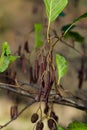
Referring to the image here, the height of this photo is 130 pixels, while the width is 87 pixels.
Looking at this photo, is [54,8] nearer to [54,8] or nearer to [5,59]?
[54,8]

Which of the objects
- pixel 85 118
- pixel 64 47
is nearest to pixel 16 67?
pixel 64 47

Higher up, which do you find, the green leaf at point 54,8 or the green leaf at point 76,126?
the green leaf at point 54,8

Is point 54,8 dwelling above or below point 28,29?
below

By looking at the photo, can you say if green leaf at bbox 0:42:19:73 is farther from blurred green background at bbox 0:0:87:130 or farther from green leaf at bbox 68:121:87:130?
blurred green background at bbox 0:0:87:130

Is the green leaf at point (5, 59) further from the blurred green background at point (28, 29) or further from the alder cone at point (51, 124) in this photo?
the blurred green background at point (28, 29)

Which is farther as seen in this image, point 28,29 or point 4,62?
point 28,29

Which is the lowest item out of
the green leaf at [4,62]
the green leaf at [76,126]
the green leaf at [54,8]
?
the green leaf at [76,126]

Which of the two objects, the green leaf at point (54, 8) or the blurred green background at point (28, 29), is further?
the blurred green background at point (28, 29)

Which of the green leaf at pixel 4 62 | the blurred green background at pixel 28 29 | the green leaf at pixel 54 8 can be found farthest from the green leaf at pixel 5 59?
the blurred green background at pixel 28 29

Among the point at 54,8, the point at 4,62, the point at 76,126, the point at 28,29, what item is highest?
the point at 28,29

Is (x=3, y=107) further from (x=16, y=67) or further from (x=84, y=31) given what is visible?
(x=84, y=31)

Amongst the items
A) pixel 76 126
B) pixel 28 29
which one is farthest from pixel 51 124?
pixel 28 29

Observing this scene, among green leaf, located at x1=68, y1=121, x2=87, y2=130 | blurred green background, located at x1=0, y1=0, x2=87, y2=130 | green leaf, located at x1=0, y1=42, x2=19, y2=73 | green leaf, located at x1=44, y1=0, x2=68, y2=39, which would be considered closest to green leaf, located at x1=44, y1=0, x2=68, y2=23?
green leaf, located at x1=44, y1=0, x2=68, y2=39

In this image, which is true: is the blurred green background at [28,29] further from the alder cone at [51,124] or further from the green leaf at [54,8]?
the green leaf at [54,8]
